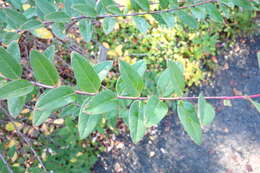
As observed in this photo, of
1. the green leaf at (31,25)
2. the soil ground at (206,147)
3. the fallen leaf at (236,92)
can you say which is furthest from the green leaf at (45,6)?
the fallen leaf at (236,92)

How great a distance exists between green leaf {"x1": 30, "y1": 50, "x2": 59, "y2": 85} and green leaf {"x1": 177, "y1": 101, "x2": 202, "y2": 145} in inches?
13.6

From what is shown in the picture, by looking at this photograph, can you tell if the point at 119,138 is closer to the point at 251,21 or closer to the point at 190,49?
the point at 190,49

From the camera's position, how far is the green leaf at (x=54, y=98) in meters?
0.67

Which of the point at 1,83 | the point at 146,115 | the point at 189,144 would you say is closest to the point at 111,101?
the point at 146,115

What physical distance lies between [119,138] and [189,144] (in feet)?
2.26

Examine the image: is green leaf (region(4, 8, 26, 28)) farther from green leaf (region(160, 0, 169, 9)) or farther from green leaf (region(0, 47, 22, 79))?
green leaf (region(160, 0, 169, 9))

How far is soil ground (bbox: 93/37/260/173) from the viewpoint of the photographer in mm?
2607

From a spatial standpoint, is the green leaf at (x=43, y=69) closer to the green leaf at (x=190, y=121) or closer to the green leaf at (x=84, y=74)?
the green leaf at (x=84, y=74)

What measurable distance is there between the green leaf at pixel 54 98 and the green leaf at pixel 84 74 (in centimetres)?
4

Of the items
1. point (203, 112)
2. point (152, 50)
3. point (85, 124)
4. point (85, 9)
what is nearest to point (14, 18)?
point (85, 9)

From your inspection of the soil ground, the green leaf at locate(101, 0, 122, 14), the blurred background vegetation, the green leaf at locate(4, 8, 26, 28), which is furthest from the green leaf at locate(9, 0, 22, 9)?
the soil ground

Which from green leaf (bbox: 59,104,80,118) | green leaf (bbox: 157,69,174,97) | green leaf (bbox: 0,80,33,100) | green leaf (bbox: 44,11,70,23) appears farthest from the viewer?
green leaf (bbox: 59,104,80,118)

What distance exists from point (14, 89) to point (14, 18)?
39 cm

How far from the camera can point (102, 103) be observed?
69cm
